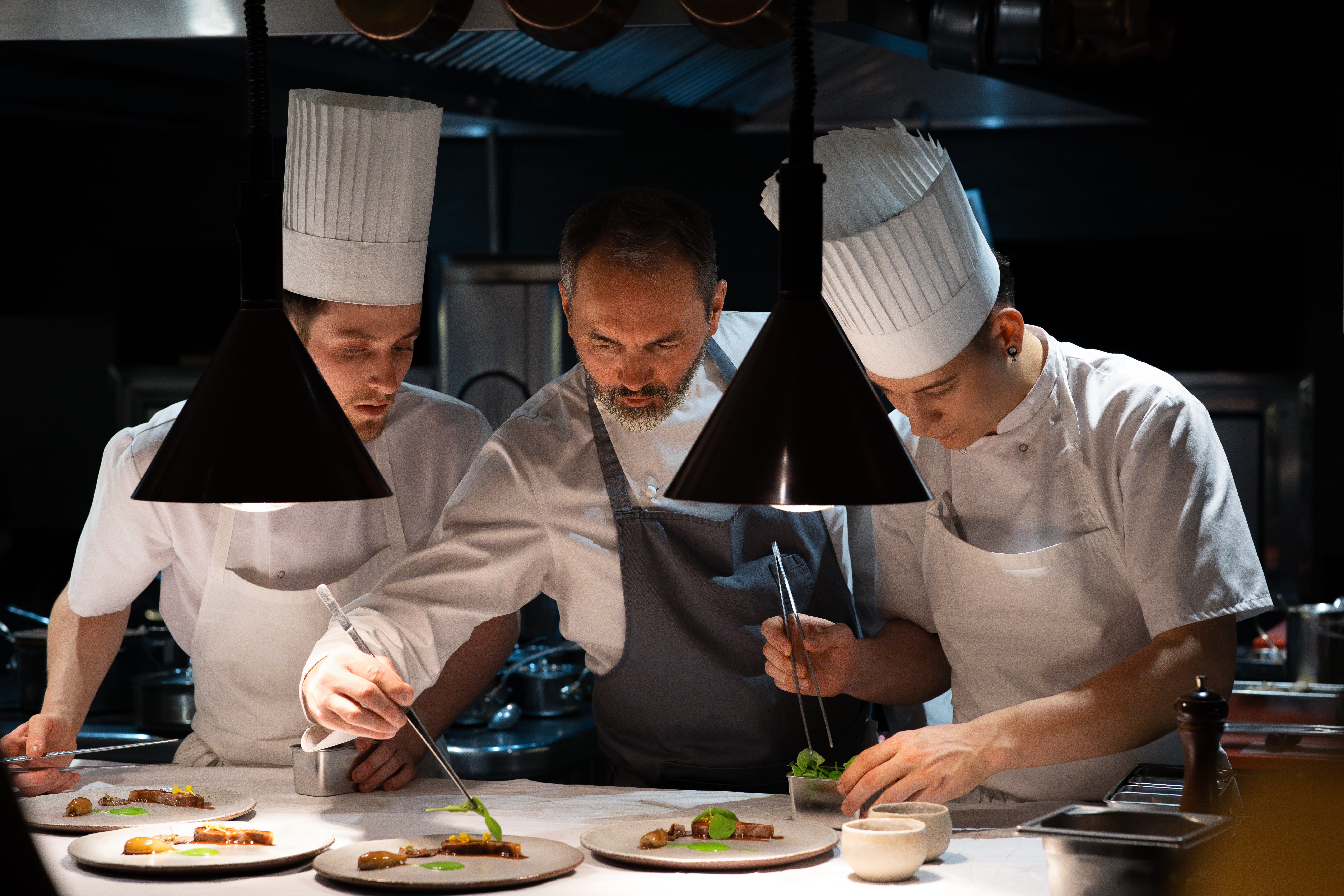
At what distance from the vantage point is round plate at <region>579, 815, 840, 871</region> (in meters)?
1.59

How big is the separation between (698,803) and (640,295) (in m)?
0.79

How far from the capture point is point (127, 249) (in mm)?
5434

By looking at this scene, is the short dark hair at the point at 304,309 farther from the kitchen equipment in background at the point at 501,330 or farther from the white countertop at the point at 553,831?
the kitchen equipment in background at the point at 501,330

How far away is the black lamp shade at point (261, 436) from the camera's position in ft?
5.27

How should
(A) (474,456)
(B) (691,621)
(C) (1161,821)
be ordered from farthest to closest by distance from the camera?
(A) (474,456) < (B) (691,621) < (C) (1161,821)

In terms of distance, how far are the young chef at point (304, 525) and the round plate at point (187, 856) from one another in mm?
415

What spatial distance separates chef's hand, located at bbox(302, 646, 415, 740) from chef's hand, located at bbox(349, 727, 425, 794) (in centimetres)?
19

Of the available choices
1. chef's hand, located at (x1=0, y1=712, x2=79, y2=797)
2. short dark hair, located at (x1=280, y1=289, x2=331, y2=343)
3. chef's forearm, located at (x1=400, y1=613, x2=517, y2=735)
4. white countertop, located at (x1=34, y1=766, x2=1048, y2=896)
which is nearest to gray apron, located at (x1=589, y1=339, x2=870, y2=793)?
white countertop, located at (x1=34, y1=766, x2=1048, y2=896)

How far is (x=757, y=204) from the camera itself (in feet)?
17.5

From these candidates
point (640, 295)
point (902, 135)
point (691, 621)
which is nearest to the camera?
point (902, 135)

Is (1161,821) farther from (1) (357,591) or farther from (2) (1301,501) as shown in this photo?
(2) (1301,501)

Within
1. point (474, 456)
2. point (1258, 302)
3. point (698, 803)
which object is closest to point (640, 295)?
point (474, 456)

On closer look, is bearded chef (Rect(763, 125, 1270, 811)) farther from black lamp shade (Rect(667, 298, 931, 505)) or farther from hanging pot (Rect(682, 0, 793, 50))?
black lamp shade (Rect(667, 298, 931, 505))

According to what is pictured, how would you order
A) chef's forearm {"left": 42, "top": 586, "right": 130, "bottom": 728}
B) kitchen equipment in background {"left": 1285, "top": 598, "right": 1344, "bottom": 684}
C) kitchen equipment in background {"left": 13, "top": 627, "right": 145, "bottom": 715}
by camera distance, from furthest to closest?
kitchen equipment in background {"left": 13, "top": 627, "right": 145, "bottom": 715}, kitchen equipment in background {"left": 1285, "top": 598, "right": 1344, "bottom": 684}, chef's forearm {"left": 42, "top": 586, "right": 130, "bottom": 728}
